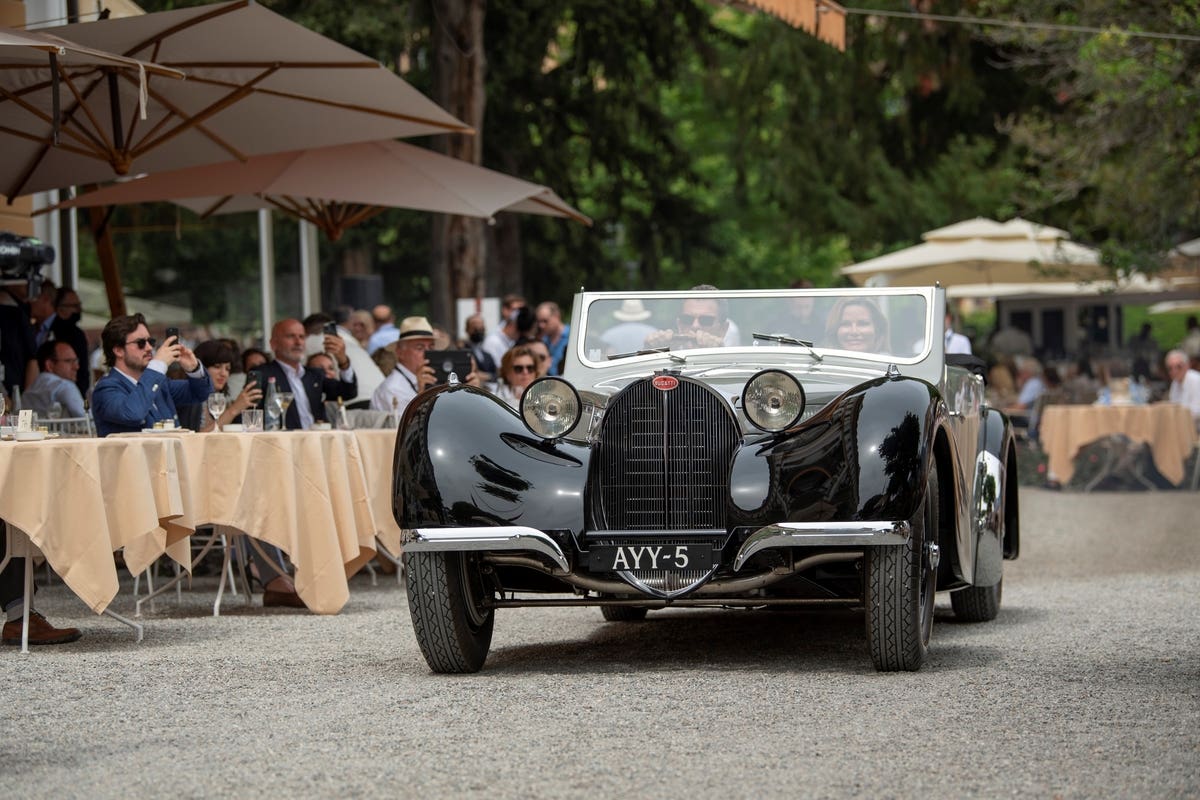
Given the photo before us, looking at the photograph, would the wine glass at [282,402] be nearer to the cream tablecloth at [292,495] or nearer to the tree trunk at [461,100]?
the cream tablecloth at [292,495]

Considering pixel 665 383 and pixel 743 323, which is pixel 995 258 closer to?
pixel 743 323

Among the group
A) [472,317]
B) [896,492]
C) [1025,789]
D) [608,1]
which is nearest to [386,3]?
[608,1]

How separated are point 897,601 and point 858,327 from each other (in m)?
2.04

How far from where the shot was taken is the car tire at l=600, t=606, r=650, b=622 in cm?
977

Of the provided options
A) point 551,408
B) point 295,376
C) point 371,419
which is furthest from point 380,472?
point 551,408

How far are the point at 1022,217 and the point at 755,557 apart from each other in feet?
74.5

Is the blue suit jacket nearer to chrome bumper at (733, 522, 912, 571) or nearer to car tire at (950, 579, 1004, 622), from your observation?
chrome bumper at (733, 522, 912, 571)

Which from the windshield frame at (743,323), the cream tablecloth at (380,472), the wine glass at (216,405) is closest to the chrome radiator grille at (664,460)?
the windshield frame at (743,323)

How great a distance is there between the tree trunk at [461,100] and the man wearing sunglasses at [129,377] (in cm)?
953

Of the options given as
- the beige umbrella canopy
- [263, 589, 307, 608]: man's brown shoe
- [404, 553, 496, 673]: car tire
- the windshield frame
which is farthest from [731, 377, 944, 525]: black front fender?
the beige umbrella canopy

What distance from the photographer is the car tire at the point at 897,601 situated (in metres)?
7.19

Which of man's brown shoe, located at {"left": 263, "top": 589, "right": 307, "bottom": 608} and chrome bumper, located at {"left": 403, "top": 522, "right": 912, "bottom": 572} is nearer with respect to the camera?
chrome bumper, located at {"left": 403, "top": 522, "right": 912, "bottom": 572}

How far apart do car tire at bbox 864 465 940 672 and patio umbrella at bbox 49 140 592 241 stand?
7.04 m

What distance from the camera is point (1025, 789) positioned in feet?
16.7
